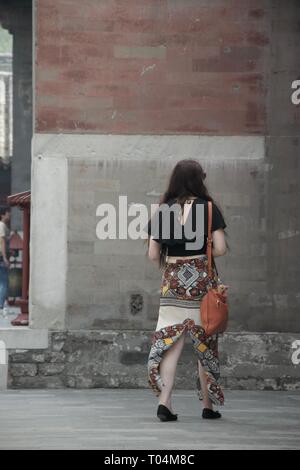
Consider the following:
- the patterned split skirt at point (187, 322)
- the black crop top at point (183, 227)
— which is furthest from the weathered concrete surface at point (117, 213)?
the patterned split skirt at point (187, 322)

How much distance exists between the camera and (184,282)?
10.2m

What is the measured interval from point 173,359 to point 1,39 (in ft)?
361

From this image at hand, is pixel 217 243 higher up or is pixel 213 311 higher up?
pixel 217 243

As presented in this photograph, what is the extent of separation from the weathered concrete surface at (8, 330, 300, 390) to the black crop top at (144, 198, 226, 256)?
269 cm

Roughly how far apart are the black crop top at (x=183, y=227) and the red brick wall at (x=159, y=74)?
107 inches

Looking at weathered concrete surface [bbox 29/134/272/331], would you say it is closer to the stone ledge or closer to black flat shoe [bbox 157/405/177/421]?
the stone ledge

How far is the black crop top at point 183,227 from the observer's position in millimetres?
10195

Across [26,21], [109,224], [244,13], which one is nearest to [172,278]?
[109,224]

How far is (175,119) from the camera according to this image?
1298 cm

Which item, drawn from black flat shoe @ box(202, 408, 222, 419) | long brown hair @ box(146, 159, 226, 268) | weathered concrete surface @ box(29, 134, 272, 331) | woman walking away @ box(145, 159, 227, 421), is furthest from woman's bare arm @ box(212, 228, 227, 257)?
weathered concrete surface @ box(29, 134, 272, 331)

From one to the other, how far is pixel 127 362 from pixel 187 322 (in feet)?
9.08

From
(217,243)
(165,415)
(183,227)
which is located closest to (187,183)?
(183,227)

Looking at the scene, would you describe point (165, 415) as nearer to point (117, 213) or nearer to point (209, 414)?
point (209, 414)

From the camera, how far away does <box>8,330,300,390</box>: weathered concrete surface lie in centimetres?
1285
